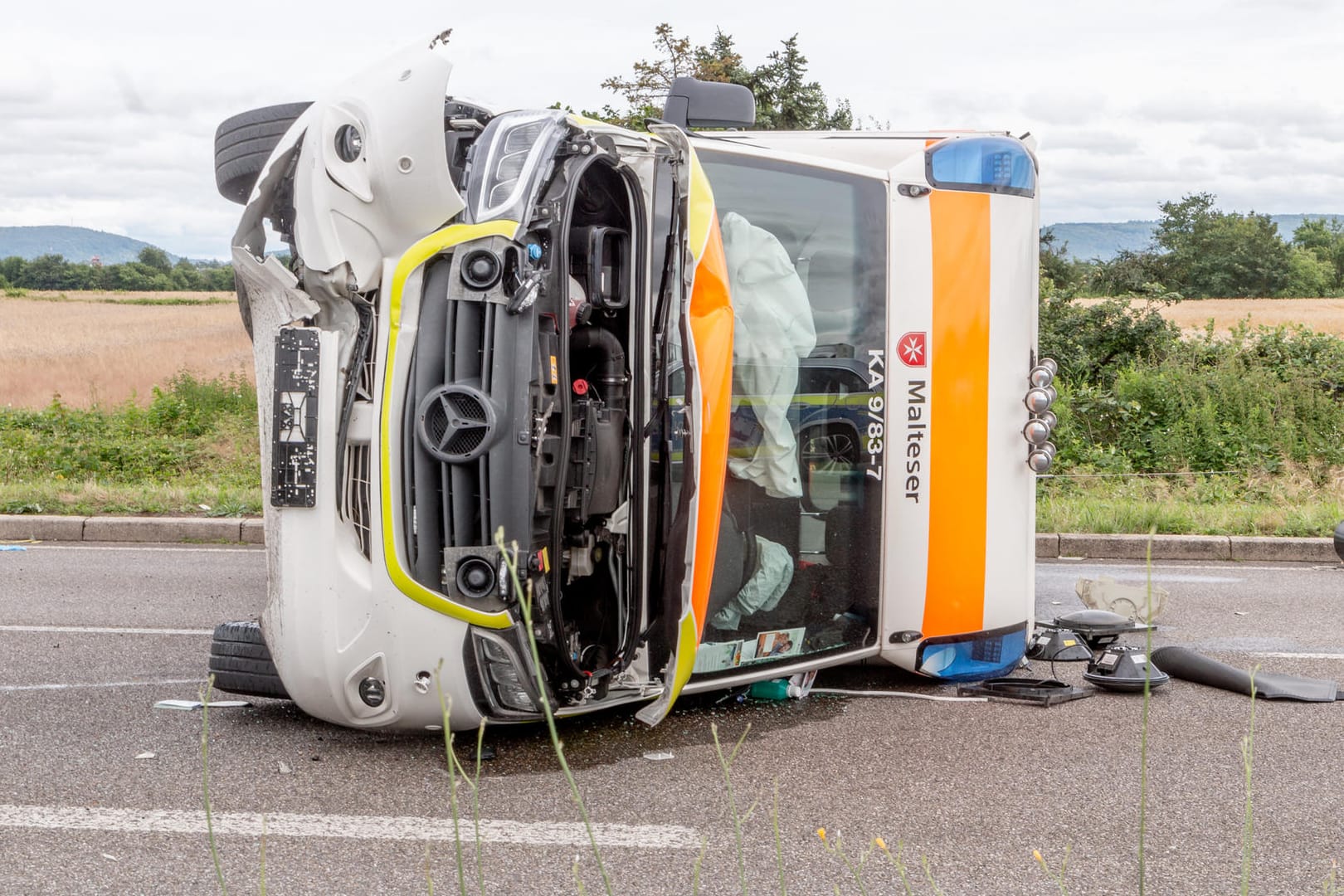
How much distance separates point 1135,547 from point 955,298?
4482 mm

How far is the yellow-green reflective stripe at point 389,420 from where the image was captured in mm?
3648

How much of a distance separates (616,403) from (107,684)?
2449mm

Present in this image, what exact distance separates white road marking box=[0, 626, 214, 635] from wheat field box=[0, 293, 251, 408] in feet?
26.3

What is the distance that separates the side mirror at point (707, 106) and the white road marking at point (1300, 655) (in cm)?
319

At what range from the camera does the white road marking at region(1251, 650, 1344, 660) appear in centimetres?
539

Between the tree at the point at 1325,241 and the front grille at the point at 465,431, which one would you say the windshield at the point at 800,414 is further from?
the tree at the point at 1325,241

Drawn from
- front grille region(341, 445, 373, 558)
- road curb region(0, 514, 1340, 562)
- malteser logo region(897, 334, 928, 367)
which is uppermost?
malteser logo region(897, 334, 928, 367)

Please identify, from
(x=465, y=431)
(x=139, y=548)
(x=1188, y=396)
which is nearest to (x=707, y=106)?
(x=465, y=431)

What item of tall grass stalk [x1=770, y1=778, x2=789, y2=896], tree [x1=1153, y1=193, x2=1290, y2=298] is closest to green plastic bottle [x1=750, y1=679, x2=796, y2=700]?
tall grass stalk [x1=770, y1=778, x2=789, y2=896]

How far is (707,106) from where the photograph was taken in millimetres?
5094

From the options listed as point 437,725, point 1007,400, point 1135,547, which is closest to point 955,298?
point 1007,400

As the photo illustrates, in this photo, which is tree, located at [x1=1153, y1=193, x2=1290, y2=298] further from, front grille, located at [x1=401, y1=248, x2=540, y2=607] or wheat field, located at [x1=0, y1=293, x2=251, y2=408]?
front grille, located at [x1=401, y1=248, x2=540, y2=607]

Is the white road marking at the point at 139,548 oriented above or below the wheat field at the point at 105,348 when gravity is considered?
below

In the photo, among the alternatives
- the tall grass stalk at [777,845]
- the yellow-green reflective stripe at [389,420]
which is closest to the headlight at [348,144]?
the yellow-green reflective stripe at [389,420]
